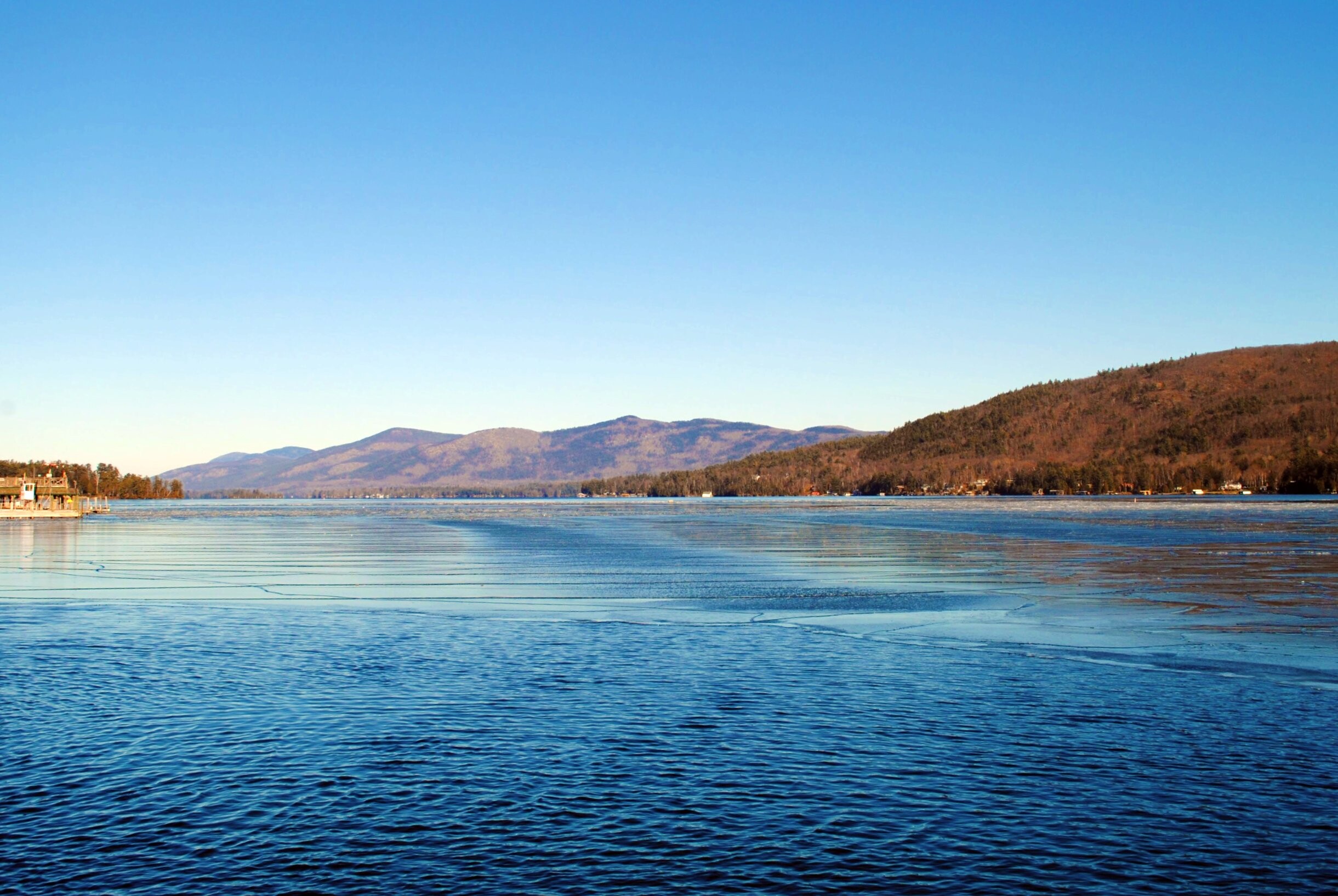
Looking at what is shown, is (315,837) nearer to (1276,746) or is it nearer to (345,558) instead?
(1276,746)

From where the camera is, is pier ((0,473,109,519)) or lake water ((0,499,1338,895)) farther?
pier ((0,473,109,519))

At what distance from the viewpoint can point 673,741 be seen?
41.3ft

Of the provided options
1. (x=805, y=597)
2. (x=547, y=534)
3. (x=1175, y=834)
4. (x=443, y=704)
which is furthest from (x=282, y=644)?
(x=547, y=534)

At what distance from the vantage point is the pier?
11694 cm

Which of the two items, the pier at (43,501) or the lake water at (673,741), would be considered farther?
the pier at (43,501)

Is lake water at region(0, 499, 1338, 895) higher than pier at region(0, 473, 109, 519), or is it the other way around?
pier at region(0, 473, 109, 519)

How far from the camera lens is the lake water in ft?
29.2

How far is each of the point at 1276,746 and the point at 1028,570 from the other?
25459 mm

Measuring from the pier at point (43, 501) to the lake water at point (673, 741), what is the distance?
330 ft

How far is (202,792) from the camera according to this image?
10.8 m

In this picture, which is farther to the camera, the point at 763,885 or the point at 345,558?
the point at 345,558

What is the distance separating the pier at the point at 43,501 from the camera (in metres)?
117

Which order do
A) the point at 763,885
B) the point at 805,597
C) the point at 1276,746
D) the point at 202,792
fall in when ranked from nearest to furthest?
the point at 763,885 → the point at 202,792 → the point at 1276,746 → the point at 805,597

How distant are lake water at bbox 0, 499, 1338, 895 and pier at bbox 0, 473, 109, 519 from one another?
101m
